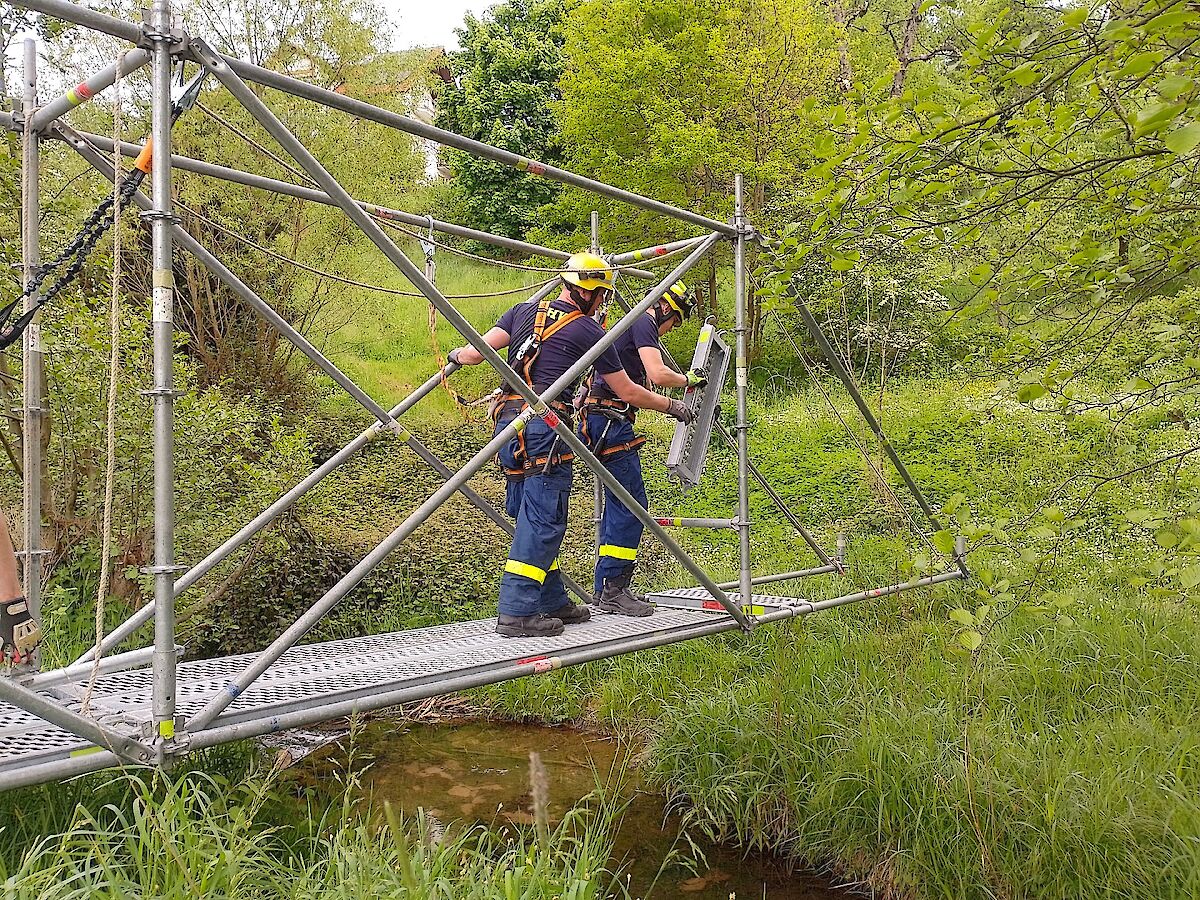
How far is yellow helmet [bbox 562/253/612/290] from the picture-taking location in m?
4.11

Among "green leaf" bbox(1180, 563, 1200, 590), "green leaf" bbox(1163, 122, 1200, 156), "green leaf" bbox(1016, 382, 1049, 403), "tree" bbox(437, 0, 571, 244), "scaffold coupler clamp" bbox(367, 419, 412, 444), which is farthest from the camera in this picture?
"tree" bbox(437, 0, 571, 244)

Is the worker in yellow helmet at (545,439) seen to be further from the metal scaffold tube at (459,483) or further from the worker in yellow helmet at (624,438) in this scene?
the metal scaffold tube at (459,483)

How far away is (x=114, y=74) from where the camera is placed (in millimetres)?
2578

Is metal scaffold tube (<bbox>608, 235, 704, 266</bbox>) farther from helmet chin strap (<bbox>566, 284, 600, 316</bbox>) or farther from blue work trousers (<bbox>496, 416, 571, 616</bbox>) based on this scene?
blue work trousers (<bbox>496, 416, 571, 616</bbox>)

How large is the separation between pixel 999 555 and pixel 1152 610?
132cm

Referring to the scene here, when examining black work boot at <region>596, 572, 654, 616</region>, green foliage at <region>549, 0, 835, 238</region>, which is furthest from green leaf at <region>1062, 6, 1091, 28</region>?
green foliage at <region>549, 0, 835, 238</region>

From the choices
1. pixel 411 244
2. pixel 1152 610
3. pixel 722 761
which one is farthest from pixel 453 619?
pixel 411 244

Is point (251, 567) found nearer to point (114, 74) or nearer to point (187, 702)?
point (187, 702)

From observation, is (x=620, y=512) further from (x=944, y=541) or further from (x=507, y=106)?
(x=507, y=106)

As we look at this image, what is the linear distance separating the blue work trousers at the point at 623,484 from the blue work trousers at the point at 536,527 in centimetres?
51

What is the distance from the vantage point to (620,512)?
4723 millimetres

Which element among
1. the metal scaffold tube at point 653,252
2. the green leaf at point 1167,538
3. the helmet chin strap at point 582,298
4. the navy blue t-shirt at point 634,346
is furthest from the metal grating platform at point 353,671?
the green leaf at point 1167,538

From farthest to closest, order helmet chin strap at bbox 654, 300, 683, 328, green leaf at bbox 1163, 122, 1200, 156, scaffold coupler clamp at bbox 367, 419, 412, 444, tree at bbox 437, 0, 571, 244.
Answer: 1. tree at bbox 437, 0, 571, 244
2. helmet chin strap at bbox 654, 300, 683, 328
3. scaffold coupler clamp at bbox 367, 419, 412, 444
4. green leaf at bbox 1163, 122, 1200, 156

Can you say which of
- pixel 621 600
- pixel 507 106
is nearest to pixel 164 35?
pixel 621 600
